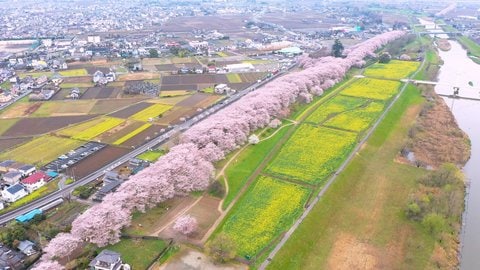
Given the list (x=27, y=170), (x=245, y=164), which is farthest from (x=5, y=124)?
(x=245, y=164)

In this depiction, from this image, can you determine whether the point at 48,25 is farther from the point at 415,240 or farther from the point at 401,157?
the point at 415,240

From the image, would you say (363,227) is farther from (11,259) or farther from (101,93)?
(101,93)

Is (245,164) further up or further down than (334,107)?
further down

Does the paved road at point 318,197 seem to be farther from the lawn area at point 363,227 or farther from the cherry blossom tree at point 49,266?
the cherry blossom tree at point 49,266

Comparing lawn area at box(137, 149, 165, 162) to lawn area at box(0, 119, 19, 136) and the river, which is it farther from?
the river

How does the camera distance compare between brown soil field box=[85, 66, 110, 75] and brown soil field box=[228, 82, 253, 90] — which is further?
brown soil field box=[85, 66, 110, 75]

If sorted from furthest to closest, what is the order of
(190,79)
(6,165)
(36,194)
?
(190,79)
(6,165)
(36,194)

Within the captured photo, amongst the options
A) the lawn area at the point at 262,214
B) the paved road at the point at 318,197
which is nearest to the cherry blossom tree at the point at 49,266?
the lawn area at the point at 262,214

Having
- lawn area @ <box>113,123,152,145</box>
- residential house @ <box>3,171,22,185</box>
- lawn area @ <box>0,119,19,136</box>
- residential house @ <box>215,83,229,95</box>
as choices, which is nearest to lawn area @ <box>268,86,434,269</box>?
lawn area @ <box>113,123,152,145</box>
